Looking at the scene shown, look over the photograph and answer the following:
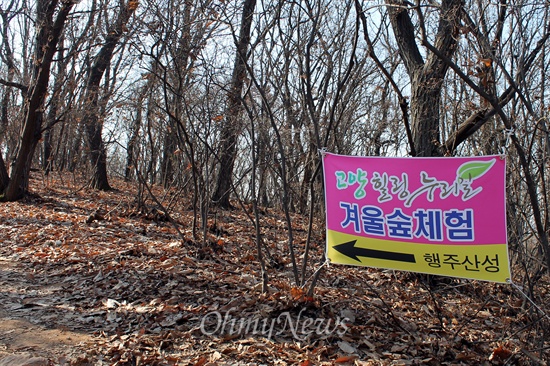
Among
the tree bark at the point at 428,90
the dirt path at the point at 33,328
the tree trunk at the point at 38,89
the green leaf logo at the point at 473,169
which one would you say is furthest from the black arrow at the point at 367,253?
the tree trunk at the point at 38,89

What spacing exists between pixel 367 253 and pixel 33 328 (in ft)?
9.80

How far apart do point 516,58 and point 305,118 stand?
344cm

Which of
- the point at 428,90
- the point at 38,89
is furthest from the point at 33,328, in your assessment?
the point at 38,89

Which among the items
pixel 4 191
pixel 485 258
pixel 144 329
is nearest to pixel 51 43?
pixel 4 191

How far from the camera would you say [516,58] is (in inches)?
178

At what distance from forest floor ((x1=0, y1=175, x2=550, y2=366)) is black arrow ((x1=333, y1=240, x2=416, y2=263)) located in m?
0.76

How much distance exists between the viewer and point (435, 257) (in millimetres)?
3180

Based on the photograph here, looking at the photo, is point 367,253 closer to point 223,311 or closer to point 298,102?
point 223,311

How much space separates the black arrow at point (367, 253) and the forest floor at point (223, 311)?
0.76 metres

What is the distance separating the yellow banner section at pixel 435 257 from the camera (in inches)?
121

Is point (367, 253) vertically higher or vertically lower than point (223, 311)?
higher

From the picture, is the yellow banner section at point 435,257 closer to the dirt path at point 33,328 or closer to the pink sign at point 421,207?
the pink sign at point 421,207

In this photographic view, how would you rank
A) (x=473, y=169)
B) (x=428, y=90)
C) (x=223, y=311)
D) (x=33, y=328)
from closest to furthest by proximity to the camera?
(x=473, y=169) < (x=33, y=328) < (x=223, y=311) < (x=428, y=90)

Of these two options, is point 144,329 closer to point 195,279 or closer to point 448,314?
point 195,279
